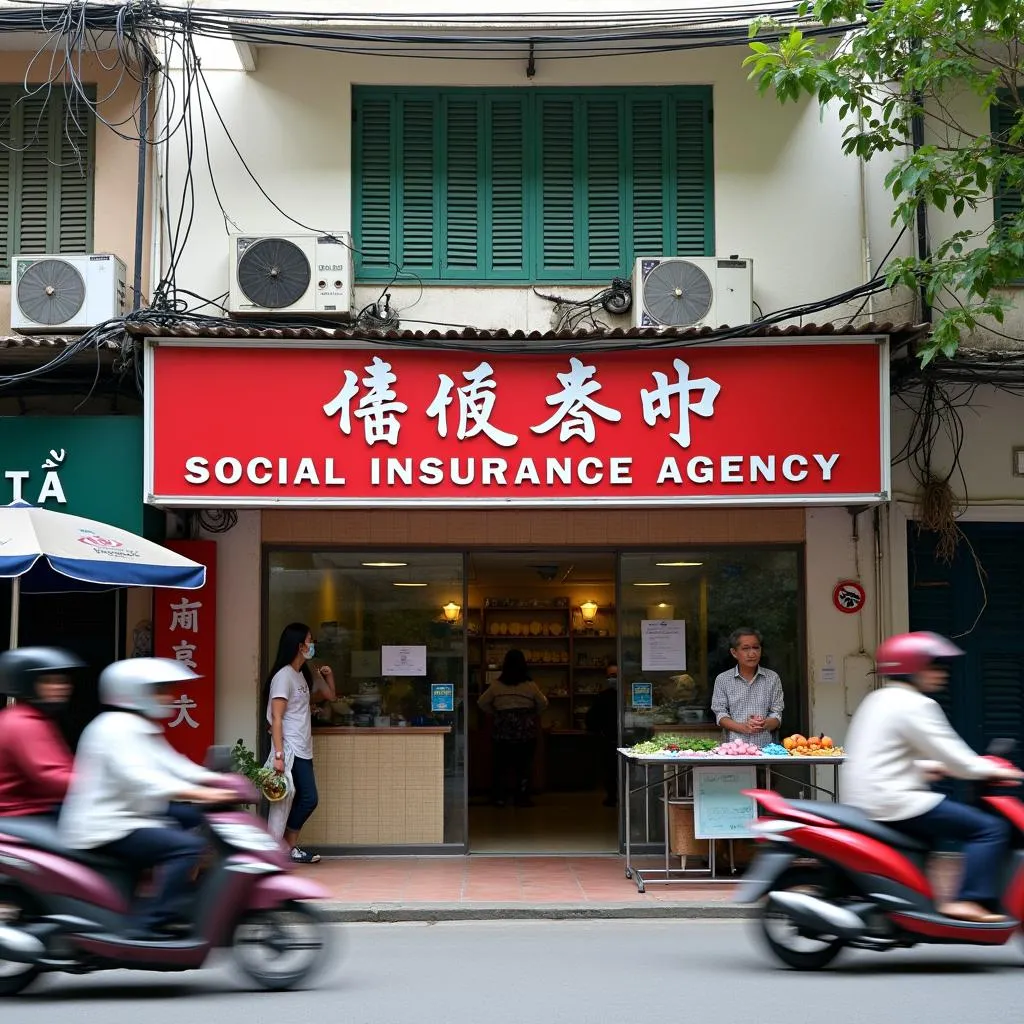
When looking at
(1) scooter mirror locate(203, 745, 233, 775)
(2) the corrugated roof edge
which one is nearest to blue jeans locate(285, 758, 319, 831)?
(2) the corrugated roof edge

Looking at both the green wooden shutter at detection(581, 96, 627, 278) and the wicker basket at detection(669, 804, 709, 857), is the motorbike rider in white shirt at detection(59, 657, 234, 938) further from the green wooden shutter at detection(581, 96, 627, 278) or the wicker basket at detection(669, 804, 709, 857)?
the green wooden shutter at detection(581, 96, 627, 278)

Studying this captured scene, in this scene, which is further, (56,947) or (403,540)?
(403,540)

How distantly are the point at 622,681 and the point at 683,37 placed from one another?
5977 mm

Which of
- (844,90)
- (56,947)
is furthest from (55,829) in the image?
(844,90)

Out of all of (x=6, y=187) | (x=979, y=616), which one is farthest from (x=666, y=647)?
(x=6, y=187)

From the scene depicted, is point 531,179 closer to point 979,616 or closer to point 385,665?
point 385,665

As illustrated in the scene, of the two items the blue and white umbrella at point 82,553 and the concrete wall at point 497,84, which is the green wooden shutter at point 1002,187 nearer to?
the concrete wall at point 497,84

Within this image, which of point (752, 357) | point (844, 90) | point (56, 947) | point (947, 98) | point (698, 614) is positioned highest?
point (947, 98)

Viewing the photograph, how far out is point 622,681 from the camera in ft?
41.2

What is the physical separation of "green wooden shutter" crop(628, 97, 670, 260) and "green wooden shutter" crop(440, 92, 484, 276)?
146 cm

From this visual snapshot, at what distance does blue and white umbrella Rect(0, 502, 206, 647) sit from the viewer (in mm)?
9508

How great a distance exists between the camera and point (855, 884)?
696 centimetres

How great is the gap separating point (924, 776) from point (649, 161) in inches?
286

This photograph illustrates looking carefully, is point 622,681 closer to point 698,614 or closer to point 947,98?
point 698,614
